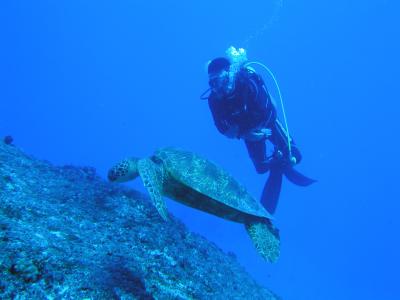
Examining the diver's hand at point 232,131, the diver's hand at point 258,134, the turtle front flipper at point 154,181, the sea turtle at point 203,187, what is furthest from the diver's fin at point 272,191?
the turtle front flipper at point 154,181

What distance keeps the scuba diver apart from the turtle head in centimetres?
341

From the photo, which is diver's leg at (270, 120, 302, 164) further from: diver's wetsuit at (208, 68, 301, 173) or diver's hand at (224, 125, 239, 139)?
diver's hand at (224, 125, 239, 139)

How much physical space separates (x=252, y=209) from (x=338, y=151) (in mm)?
124927

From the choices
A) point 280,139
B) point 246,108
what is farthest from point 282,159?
point 246,108

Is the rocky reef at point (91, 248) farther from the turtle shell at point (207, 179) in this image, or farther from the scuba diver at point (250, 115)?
the scuba diver at point (250, 115)

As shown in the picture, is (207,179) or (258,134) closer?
(207,179)

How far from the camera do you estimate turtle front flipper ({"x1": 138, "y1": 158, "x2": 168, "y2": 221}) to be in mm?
4234

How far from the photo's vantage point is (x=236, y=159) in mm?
103938

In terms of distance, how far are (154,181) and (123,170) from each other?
0.51m

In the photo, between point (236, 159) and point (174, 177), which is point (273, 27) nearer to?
point (236, 159)

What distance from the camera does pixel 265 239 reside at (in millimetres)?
5023

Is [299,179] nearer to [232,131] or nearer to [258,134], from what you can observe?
[258,134]

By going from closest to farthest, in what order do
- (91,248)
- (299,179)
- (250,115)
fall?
1. (91,248)
2. (250,115)
3. (299,179)

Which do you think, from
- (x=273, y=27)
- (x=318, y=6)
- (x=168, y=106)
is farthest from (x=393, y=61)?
(x=168, y=106)
